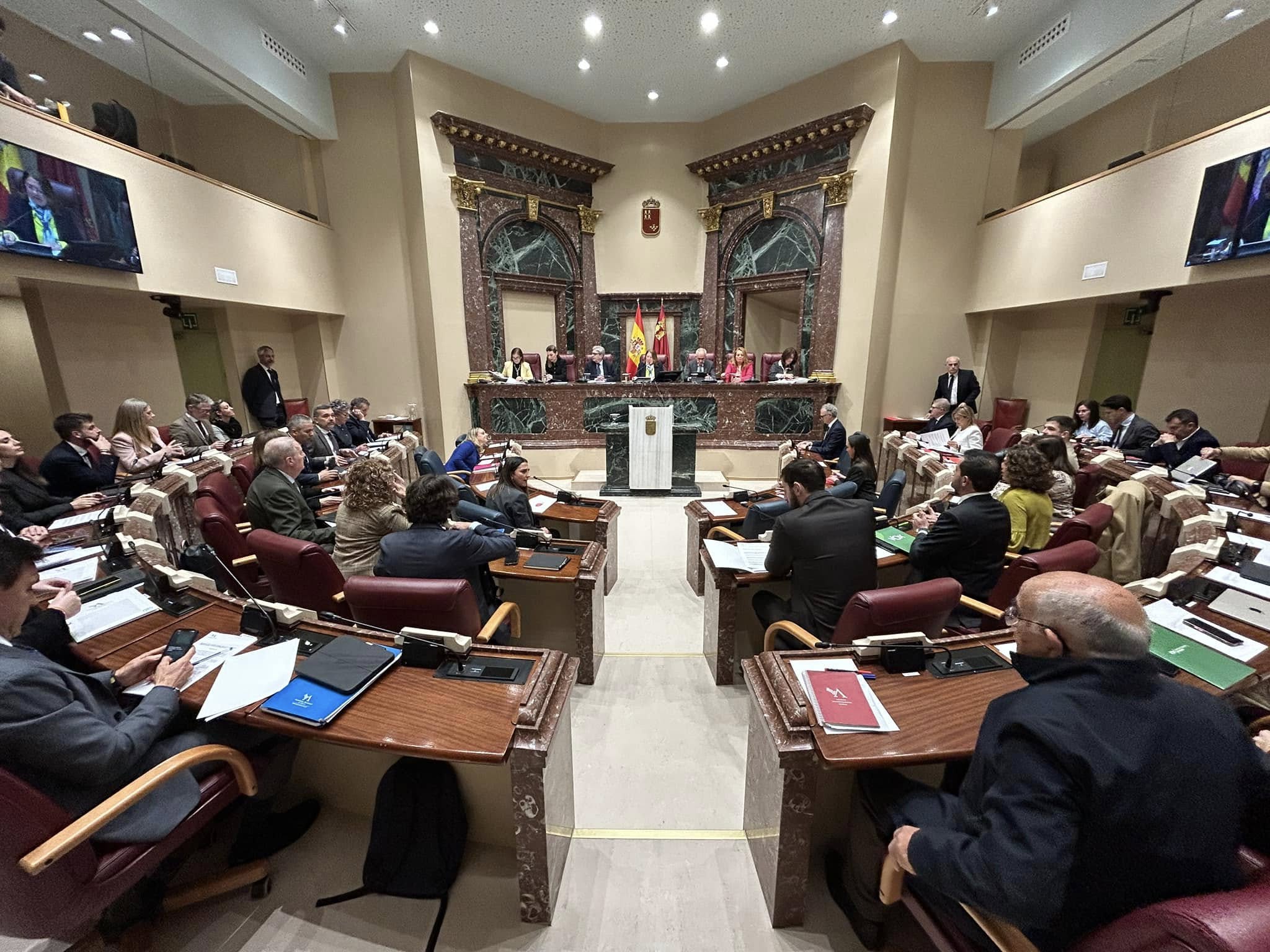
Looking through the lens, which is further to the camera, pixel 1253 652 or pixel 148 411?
pixel 148 411

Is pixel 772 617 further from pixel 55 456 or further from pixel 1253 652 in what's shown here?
pixel 55 456

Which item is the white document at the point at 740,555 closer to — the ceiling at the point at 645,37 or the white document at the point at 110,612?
the white document at the point at 110,612

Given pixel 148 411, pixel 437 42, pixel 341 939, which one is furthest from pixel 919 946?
pixel 437 42

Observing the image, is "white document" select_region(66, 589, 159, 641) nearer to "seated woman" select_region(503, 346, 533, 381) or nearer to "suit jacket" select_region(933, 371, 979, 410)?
"seated woman" select_region(503, 346, 533, 381)

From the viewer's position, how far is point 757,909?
→ 162cm

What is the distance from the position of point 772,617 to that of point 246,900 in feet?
7.41

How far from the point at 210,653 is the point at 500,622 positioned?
3.26ft

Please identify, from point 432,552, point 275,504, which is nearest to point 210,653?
point 432,552

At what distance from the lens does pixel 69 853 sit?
1152 mm

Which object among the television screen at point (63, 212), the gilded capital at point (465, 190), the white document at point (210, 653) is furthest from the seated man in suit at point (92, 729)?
the gilded capital at point (465, 190)

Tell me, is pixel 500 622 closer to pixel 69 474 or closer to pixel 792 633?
pixel 792 633

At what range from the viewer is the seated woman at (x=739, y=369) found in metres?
8.25

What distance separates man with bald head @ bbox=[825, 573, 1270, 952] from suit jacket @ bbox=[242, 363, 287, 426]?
27.8 ft

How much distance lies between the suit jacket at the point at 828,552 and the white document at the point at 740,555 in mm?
263
